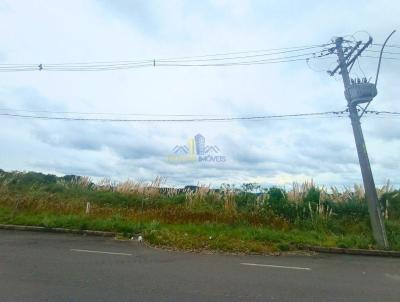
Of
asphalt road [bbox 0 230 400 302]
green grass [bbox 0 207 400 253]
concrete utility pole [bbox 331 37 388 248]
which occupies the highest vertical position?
concrete utility pole [bbox 331 37 388 248]

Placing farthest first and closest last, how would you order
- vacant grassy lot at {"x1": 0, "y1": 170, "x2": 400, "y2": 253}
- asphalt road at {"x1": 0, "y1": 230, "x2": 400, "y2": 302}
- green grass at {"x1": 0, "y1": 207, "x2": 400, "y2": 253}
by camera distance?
1. vacant grassy lot at {"x1": 0, "y1": 170, "x2": 400, "y2": 253}
2. green grass at {"x1": 0, "y1": 207, "x2": 400, "y2": 253}
3. asphalt road at {"x1": 0, "y1": 230, "x2": 400, "y2": 302}

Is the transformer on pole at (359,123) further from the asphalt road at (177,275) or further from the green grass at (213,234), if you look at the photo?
the asphalt road at (177,275)

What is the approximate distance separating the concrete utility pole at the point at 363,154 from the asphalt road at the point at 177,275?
1.93 meters

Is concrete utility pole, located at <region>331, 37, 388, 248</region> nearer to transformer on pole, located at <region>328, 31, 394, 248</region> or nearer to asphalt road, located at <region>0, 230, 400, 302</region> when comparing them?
transformer on pole, located at <region>328, 31, 394, 248</region>

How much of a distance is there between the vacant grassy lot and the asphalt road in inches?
73.1

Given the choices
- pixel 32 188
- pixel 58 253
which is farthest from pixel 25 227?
pixel 32 188

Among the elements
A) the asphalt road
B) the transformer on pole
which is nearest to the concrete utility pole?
the transformer on pole

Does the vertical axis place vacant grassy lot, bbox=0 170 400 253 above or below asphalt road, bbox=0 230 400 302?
above

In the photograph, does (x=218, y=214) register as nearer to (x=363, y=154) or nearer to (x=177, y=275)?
(x=363, y=154)

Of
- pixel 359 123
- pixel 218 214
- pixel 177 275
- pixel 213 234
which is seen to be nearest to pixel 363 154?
pixel 359 123

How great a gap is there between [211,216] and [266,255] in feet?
19.8

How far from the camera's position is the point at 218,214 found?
58.1 feet

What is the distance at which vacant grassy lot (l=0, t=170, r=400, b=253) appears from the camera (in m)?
13.4

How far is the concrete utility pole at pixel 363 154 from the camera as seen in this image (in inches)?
535
